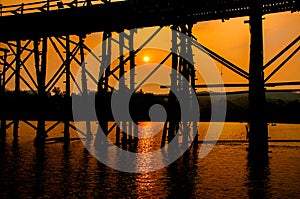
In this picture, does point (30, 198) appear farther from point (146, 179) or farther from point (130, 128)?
point (130, 128)

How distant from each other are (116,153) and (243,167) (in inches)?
257

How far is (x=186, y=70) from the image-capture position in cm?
1905

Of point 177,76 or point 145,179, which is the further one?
point 177,76

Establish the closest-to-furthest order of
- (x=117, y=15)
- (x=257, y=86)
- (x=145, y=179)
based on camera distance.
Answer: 1. (x=145, y=179)
2. (x=257, y=86)
3. (x=117, y=15)

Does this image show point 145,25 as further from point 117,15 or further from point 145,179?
point 145,179

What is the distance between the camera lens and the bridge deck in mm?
15781

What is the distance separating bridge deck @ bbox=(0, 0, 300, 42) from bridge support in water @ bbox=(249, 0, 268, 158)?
2.89ft

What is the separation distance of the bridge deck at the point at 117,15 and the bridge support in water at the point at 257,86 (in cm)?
88

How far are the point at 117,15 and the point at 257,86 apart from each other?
6.78 m

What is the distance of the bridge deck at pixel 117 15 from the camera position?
621 inches

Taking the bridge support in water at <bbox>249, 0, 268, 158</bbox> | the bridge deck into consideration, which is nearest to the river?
the bridge support in water at <bbox>249, 0, 268, 158</bbox>

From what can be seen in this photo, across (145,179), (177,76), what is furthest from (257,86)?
(145,179)

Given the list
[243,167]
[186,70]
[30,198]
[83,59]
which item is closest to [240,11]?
[186,70]

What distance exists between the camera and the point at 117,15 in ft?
57.5
